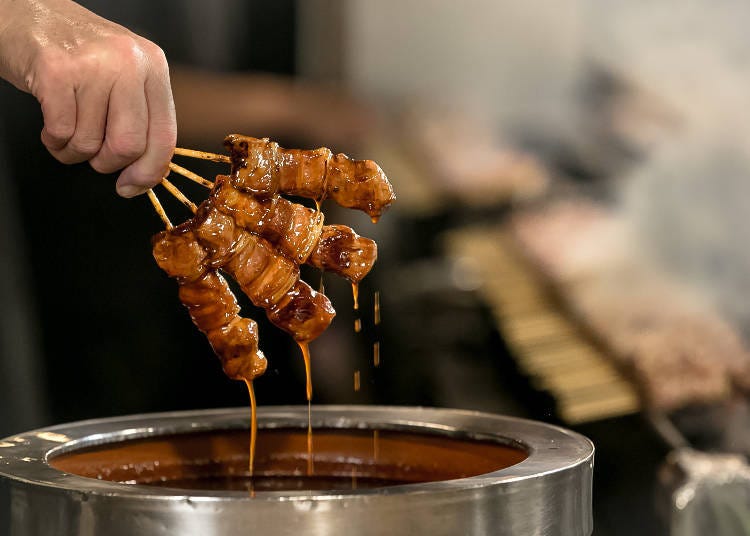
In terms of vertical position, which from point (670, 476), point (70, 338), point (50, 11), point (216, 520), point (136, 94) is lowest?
point (670, 476)

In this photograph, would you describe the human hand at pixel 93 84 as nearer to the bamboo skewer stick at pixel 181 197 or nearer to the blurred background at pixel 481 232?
the bamboo skewer stick at pixel 181 197

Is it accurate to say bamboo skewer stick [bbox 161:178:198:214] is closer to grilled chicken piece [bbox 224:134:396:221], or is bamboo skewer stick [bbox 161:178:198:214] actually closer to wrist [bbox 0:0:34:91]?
grilled chicken piece [bbox 224:134:396:221]

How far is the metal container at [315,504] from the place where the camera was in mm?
1234

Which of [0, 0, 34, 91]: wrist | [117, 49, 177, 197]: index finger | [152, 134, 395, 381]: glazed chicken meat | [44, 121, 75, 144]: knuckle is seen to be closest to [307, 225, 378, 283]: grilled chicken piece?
[152, 134, 395, 381]: glazed chicken meat

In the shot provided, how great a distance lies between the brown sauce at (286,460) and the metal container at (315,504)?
0.56ft

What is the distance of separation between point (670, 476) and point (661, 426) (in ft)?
0.52

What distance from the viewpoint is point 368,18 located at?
3.46 metres

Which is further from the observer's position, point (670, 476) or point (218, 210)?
point (670, 476)

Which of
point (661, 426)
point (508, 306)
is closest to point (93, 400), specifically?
point (508, 306)

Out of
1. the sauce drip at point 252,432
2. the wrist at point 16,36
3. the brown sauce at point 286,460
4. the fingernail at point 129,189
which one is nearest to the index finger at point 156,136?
the fingernail at point 129,189

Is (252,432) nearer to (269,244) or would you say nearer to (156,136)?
(269,244)

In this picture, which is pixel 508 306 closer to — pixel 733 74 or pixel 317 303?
pixel 733 74

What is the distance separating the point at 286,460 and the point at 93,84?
785mm

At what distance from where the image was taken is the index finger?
158 cm
